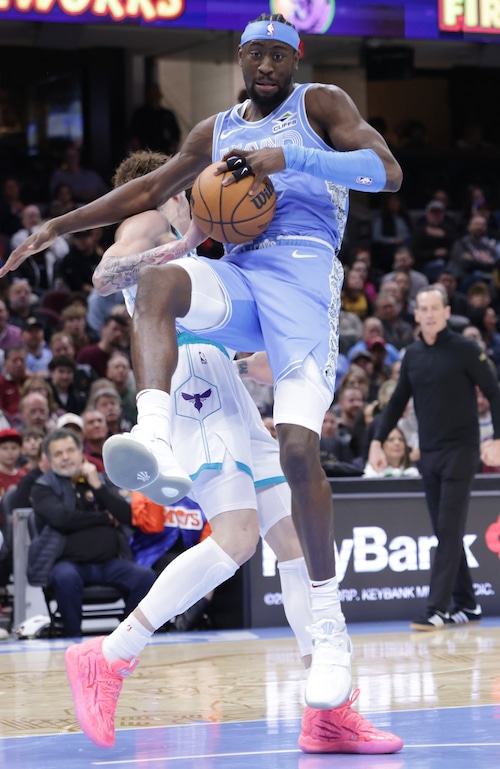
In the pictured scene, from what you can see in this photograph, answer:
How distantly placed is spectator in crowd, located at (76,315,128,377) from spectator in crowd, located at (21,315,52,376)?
337mm

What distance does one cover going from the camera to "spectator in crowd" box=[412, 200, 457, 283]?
1731 cm

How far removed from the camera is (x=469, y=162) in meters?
20.4

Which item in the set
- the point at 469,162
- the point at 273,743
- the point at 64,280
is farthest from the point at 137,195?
the point at 469,162

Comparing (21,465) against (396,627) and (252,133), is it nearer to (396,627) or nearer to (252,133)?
(396,627)

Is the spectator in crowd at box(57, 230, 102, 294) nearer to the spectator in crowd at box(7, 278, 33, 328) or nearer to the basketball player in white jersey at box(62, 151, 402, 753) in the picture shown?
the spectator in crowd at box(7, 278, 33, 328)

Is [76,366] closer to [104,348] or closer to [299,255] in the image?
[104,348]

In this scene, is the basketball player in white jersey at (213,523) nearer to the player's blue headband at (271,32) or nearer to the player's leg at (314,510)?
the player's leg at (314,510)


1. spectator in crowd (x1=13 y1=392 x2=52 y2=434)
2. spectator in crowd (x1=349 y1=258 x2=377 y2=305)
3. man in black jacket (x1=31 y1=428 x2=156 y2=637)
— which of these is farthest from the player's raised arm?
spectator in crowd (x1=349 y1=258 x2=377 y2=305)

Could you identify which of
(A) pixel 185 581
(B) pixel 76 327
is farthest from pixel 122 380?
(A) pixel 185 581

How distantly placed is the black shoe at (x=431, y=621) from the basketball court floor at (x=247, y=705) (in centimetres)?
31

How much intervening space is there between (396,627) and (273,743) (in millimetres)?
4264

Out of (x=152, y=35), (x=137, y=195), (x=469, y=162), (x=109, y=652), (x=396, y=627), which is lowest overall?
(x=396, y=627)

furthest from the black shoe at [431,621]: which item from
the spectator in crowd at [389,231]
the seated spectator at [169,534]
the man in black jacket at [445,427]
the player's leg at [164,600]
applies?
the spectator in crowd at [389,231]

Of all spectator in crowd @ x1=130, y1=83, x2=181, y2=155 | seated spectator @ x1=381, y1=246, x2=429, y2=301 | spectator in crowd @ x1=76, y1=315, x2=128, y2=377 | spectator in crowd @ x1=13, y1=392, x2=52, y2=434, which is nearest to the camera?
spectator in crowd @ x1=13, y1=392, x2=52, y2=434
